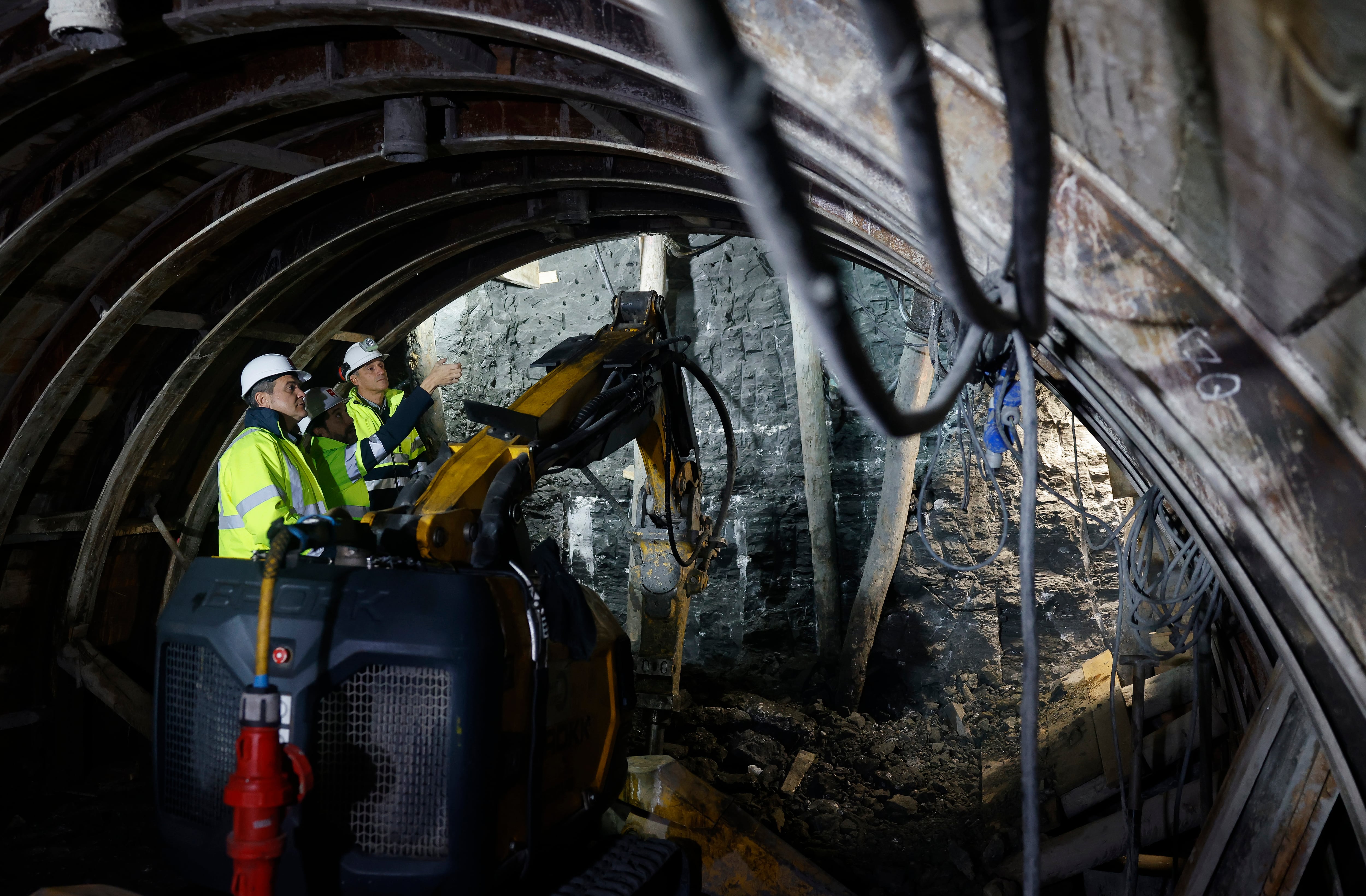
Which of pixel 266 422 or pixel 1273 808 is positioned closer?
pixel 1273 808

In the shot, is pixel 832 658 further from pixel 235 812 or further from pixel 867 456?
pixel 235 812

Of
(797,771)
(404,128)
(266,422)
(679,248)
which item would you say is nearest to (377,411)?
(266,422)

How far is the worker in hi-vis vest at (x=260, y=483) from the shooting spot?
3.50 metres

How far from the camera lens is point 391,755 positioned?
267cm

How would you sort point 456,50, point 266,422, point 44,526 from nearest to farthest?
point 456,50 < point 266,422 < point 44,526

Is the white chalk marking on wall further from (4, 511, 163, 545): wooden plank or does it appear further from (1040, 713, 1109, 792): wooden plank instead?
(1040, 713, 1109, 792): wooden plank

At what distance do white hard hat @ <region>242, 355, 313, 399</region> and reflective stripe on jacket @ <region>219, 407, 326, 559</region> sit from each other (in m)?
0.50

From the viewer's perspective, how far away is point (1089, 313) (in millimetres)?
1539

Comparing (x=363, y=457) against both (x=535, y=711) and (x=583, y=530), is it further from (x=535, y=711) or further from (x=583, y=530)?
(x=583, y=530)

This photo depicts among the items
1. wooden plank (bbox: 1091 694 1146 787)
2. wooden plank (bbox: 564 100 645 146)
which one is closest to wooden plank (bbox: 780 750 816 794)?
wooden plank (bbox: 1091 694 1146 787)

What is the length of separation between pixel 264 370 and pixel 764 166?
13.5ft

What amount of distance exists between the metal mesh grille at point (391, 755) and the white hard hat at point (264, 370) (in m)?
2.21

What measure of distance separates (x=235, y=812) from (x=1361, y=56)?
3.00 meters

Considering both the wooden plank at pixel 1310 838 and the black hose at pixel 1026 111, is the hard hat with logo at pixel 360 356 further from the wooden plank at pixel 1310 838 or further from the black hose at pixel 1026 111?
the wooden plank at pixel 1310 838
